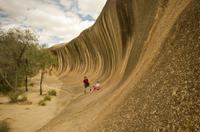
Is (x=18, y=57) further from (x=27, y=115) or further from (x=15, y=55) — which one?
(x=27, y=115)

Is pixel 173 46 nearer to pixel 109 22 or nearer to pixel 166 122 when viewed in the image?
pixel 166 122

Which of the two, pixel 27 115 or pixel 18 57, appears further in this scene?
pixel 18 57

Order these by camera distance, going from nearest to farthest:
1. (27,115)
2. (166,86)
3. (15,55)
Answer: (166,86) → (27,115) → (15,55)

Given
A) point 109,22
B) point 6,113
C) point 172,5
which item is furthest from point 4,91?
point 172,5

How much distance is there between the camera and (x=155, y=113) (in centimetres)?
557

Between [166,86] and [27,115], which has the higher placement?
[166,86]

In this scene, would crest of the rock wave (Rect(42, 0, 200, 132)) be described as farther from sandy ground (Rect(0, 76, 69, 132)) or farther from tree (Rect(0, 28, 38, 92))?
tree (Rect(0, 28, 38, 92))

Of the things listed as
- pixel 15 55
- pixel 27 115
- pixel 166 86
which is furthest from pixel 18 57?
pixel 166 86

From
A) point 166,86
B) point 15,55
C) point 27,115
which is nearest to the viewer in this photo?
point 166,86

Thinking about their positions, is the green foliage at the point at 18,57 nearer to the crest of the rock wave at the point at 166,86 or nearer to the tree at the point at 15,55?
the tree at the point at 15,55

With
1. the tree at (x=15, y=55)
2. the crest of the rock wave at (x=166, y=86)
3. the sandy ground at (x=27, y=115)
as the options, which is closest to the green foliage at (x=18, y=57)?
the tree at (x=15, y=55)

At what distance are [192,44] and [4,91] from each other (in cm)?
2296

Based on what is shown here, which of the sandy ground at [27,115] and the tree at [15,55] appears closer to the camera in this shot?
the sandy ground at [27,115]

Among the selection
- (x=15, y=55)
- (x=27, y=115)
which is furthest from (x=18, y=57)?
(x=27, y=115)
